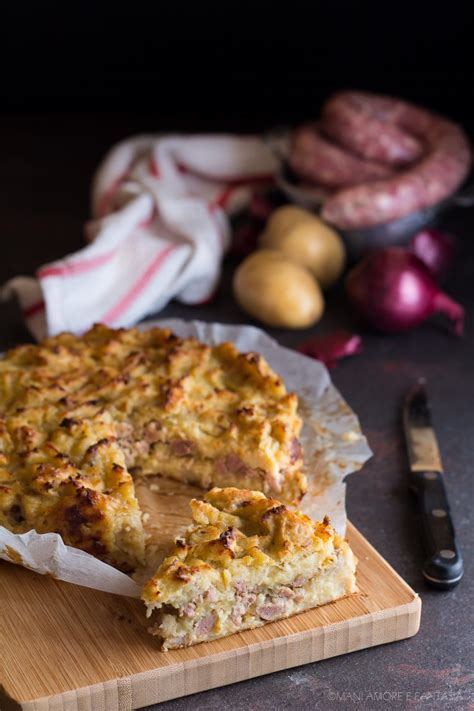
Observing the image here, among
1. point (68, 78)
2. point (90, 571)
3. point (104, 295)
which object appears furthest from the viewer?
point (68, 78)

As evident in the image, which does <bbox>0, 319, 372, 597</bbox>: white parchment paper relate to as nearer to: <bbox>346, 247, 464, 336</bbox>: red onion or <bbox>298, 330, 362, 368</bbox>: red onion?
<bbox>298, 330, 362, 368</bbox>: red onion

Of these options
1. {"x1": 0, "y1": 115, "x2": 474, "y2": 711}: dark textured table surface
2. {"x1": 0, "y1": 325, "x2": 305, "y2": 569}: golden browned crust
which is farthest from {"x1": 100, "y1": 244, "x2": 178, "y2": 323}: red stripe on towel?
{"x1": 0, "y1": 325, "x2": 305, "y2": 569}: golden browned crust

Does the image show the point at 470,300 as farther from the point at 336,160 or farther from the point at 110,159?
the point at 110,159

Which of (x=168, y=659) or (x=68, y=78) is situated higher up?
(x=68, y=78)

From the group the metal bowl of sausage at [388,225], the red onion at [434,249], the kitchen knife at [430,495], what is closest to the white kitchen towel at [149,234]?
the metal bowl of sausage at [388,225]

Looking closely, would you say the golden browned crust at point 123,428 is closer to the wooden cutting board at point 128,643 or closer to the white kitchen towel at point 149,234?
the wooden cutting board at point 128,643

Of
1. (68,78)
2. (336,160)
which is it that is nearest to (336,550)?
(336,160)
